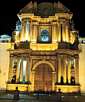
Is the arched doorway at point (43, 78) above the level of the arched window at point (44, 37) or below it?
below

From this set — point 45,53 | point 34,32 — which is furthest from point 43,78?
point 34,32

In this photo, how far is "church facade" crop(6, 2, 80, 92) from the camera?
3198 cm

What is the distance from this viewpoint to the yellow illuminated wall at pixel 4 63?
3310 cm

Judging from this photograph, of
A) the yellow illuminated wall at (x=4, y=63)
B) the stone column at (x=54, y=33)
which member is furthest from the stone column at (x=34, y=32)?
the yellow illuminated wall at (x=4, y=63)

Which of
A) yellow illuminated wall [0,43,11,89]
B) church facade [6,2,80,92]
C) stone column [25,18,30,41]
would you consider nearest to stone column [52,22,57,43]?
church facade [6,2,80,92]

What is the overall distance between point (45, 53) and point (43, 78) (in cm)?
291

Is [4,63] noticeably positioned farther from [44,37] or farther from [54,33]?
[54,33]

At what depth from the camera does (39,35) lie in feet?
112

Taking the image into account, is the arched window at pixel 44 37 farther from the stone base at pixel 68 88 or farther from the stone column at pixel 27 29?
the stone base at pixel 68 88

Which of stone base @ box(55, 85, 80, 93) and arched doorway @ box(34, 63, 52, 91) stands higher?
arched doorway @ box(34, 63, 52, 91)

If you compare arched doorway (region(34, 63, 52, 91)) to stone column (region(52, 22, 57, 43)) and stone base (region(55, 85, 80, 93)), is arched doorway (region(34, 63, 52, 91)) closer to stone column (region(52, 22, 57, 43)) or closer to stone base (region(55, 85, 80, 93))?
stone base (region(55, 85, 80, 93))

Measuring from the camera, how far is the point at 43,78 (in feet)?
109

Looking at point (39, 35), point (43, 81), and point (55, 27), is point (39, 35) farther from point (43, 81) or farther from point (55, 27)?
point (43, 81)

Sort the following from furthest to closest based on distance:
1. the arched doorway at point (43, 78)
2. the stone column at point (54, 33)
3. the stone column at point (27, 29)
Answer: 1. the stone column at point (27, 29)
2. the stone column at point (54, 33)
3. the arched doorway at point (43, 78)
